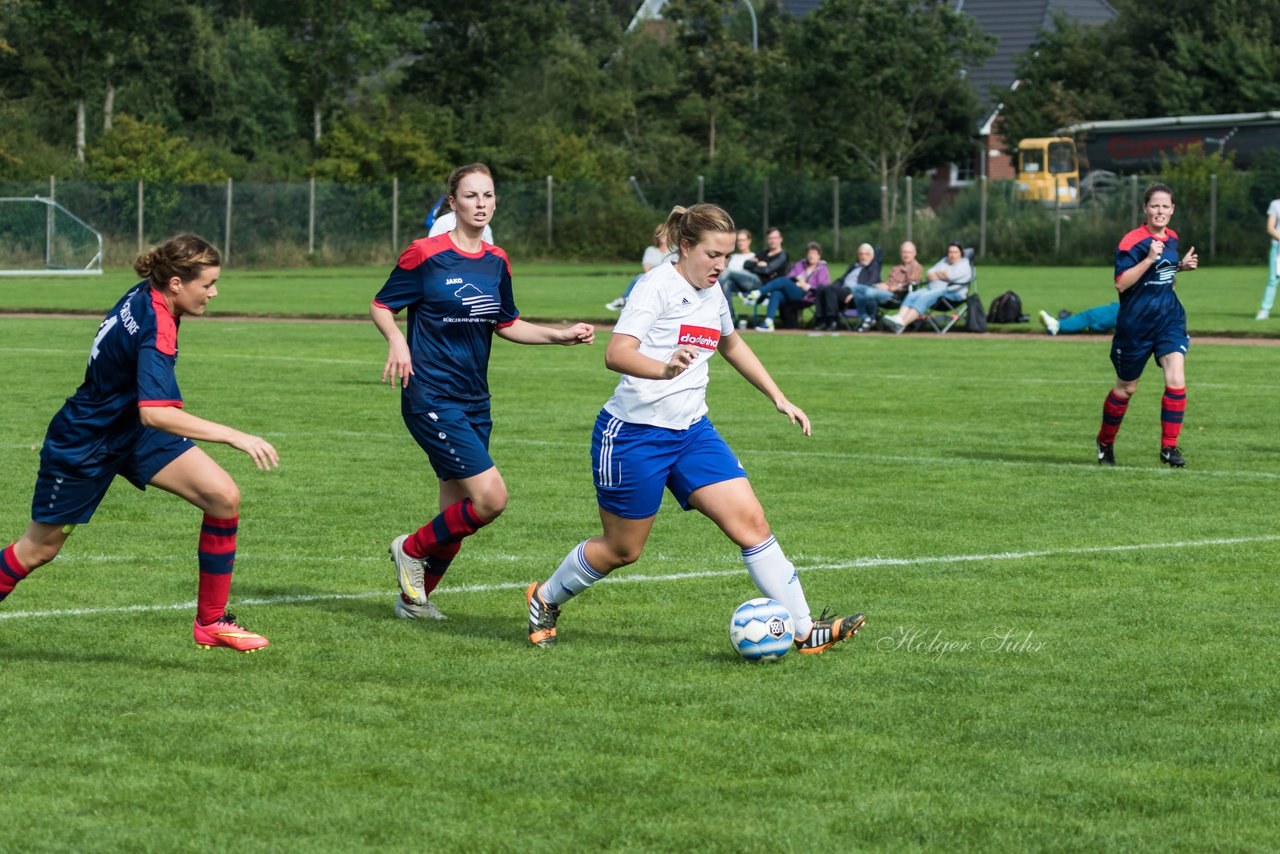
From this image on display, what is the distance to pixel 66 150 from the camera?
190 feet

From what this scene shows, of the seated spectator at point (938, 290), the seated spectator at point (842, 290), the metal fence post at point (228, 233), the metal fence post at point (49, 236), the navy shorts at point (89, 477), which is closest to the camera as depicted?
the navy shorts at point (89, 477)

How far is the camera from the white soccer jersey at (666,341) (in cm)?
685

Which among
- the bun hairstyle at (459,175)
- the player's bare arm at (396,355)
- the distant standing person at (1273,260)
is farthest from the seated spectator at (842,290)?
the player's bare arm at (396,355)

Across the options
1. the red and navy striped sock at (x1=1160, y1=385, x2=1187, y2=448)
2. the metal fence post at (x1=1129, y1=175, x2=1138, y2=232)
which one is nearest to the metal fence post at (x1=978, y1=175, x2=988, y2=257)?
the metal fence post at (x1=1129, y1=175, x2=1138, y2=232)

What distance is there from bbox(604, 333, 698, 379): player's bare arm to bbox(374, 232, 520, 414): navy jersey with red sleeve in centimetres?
107

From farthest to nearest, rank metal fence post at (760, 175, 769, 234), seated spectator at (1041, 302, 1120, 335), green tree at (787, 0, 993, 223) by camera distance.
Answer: green tree at (787, 0, 993, 223), metal fence post at (760, 175, 769, 234), seated spectator at (1041, 302, 1120, 335)

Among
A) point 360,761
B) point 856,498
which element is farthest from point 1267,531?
point 360,761

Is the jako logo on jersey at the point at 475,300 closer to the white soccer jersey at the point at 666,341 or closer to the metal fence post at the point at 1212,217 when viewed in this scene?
the white soccer jersey at the point at 666,341

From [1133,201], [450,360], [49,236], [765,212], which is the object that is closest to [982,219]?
[1133,201]

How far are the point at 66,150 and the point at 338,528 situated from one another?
51.5 meters

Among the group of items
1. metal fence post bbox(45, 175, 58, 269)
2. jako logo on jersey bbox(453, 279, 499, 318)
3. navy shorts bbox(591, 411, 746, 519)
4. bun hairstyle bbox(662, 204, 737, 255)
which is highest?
metal fence post bbox(45, 175, 58, 269)

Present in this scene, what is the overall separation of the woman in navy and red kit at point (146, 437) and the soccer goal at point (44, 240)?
38.8 m

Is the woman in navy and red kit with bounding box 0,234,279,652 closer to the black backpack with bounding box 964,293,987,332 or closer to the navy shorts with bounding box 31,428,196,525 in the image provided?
the navy shorts with bounding box 31,428,196,525

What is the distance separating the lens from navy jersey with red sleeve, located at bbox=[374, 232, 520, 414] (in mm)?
7699
